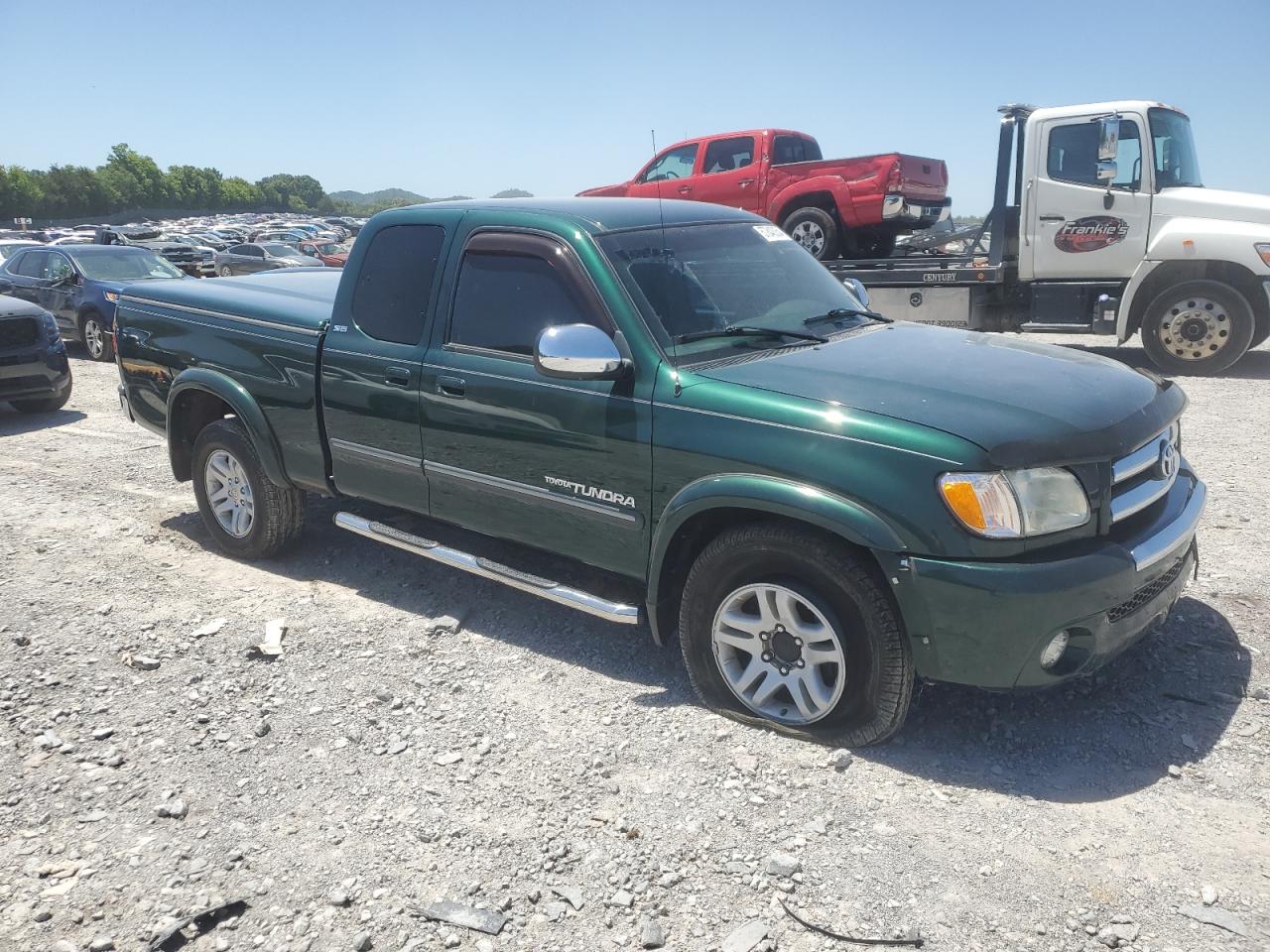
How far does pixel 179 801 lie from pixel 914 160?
37.2 ft

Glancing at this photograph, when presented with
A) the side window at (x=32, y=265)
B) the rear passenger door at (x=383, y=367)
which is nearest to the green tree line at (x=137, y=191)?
the side window at (x=32, y=265)

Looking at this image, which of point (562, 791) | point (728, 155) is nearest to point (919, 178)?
point (728, 155)

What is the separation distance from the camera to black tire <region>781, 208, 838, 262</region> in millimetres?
12453

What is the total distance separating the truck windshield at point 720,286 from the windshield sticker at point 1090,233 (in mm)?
7246

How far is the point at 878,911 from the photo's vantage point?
2.67m

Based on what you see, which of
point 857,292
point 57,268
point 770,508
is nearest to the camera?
point 770,508

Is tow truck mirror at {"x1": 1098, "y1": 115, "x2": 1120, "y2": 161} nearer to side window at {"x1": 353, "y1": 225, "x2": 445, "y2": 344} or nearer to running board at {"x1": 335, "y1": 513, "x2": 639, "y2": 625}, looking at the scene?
side window at {"x1": 353, "y1": 225, "x2": 445, "y2": 344}

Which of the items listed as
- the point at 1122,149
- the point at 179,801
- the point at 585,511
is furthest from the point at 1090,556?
the point at 1122,149

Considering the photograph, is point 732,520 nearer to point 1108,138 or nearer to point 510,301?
point 510,301

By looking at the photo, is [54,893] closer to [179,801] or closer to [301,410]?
[179,801]

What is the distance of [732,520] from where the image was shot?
11.6ft

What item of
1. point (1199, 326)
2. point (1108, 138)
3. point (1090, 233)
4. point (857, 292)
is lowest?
point (1199, 326)

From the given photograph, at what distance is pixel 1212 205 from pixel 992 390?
→ 27.9ft

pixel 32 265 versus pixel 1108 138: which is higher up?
pixel 1108 138
